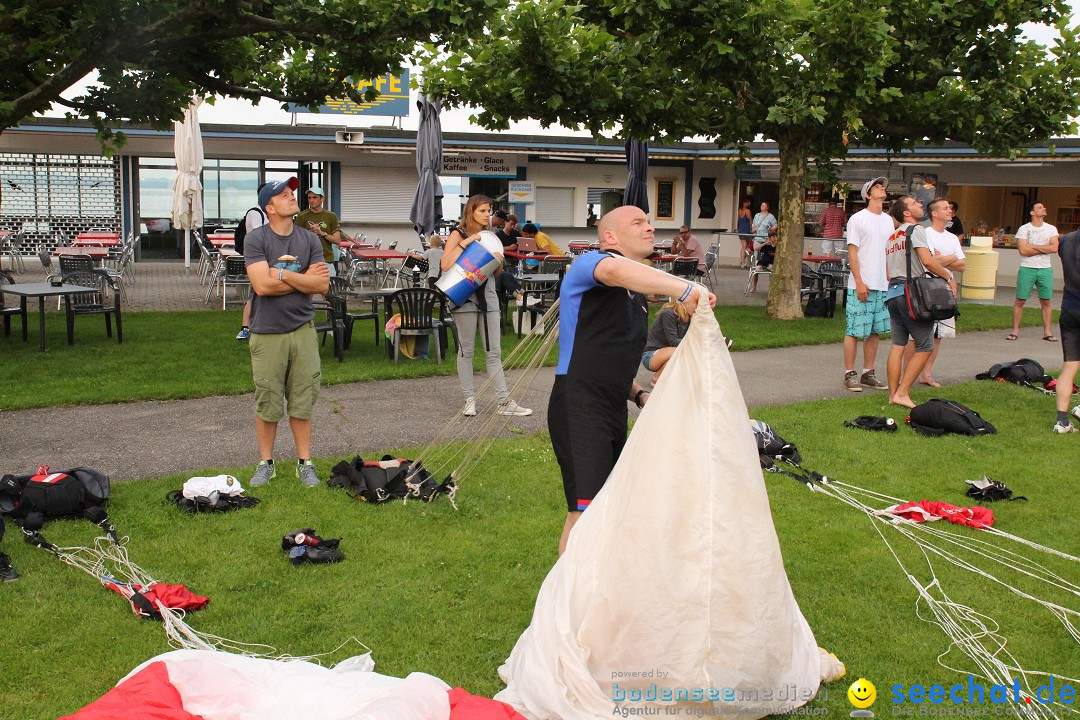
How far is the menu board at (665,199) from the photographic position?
29.9 meters

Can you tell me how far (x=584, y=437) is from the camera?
421 centimetres

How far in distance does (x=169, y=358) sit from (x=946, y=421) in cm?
795

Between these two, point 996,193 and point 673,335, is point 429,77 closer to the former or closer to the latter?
point 673,335

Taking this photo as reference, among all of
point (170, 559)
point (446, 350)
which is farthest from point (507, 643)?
point (446, 350)

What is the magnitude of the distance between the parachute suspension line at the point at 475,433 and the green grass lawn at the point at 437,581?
0.20 m

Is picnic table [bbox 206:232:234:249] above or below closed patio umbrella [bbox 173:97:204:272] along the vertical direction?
below

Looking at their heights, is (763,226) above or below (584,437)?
above

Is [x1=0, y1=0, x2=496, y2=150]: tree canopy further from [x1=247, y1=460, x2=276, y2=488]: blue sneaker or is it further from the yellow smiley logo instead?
the yellow smiley logo

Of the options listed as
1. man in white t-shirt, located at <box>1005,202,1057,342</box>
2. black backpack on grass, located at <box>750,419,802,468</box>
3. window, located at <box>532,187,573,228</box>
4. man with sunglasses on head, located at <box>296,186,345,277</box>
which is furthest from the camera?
window, located at <box>532,187,573,228</box>

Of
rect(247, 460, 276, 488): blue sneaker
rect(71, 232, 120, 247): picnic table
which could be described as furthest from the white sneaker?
rect(71, 232, 120, 247): picnic table

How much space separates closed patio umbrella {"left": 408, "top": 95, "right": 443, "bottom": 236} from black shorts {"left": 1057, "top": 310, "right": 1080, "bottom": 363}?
9.55 meters

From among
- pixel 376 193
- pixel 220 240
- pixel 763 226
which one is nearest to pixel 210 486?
pixel 220 240

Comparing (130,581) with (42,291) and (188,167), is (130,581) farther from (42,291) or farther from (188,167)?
(188,167)

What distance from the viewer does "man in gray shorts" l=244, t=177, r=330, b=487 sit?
6191 mm
